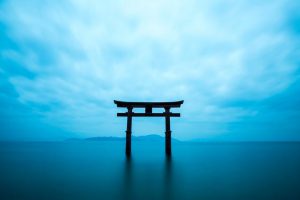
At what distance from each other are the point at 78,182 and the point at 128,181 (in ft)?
6.89

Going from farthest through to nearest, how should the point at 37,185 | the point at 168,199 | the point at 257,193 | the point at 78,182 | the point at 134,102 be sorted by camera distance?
the point at 134,102, the point at 78,182, the point at 37,185, the point at 257,193, the point at 168,199

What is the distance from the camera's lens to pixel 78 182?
759cm

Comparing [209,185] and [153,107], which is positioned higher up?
[153,107]

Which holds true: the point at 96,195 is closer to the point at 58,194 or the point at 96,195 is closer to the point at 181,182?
the point at 58,194

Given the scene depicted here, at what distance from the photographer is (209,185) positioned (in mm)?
7438

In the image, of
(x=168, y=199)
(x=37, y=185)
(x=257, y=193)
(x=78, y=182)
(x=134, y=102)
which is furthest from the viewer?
(x=134, y=102)

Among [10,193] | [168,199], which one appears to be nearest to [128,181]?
[168,199]

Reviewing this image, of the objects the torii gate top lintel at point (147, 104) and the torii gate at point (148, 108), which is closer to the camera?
the torii gate at point (148, 108)

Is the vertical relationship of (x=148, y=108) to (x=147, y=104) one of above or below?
below

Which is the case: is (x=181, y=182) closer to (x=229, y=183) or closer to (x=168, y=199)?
(x=229, y=183)

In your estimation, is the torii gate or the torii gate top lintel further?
the torii gate top lintel

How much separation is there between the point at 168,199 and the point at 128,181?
2.84m

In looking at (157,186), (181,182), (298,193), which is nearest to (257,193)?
(298,193)

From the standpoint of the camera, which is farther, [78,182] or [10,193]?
[78,182]
